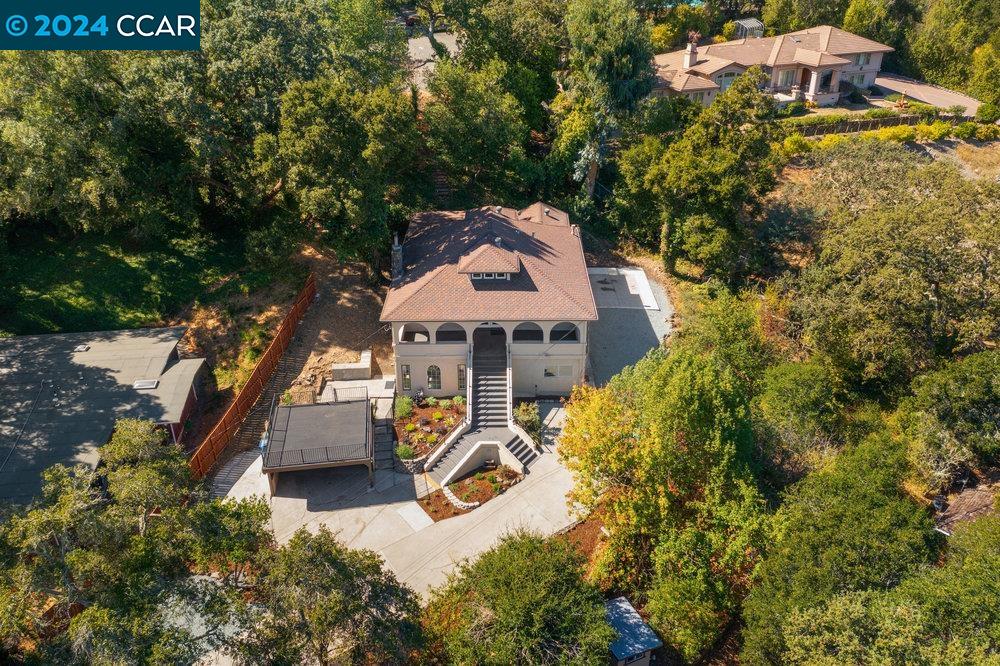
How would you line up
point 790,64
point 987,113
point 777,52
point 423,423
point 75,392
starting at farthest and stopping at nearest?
point 777,52 < point 790,64 < point 987,113 < point 423,423 < point 75,392

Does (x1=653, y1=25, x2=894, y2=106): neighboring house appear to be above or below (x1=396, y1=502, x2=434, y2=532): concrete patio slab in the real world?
above

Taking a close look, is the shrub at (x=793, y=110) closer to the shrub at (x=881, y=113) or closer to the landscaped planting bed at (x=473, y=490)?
the shrub at (x=881, y=113)

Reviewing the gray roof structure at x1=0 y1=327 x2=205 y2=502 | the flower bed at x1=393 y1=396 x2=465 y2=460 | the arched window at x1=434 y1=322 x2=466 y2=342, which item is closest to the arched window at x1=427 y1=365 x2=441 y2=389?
the flower bed at x1=393 y1=396 x2=465 y2=460

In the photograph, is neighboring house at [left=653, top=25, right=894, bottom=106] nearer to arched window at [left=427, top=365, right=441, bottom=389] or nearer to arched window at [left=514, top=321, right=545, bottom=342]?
arched window at [left=514, top=321, right=545, bottom=342]

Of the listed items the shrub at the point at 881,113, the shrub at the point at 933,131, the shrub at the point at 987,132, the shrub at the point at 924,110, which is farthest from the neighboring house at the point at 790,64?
the shrub at the point at 987,132

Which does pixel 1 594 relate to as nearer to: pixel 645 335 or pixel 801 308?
pixel 645 335

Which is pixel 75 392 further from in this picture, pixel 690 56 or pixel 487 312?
pixel 690 56

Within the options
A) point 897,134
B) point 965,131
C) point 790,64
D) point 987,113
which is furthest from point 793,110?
point 987,113
